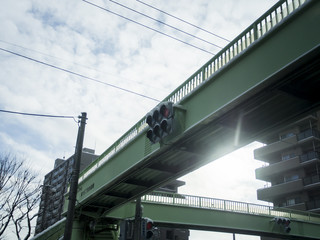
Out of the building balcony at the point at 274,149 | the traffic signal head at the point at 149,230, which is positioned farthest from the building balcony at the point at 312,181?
the traffic signal head at the point at 149,230

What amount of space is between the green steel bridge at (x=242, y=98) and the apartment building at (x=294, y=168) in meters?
36.6

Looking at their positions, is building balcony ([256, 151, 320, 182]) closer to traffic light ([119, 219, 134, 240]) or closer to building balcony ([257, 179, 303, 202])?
building balcony ([257, 179, 303, 202])

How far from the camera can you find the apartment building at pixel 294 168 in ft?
155

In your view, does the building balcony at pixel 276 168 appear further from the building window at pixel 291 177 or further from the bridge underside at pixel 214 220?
the bridge underside at pixel 214 220

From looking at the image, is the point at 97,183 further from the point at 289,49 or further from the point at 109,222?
the point at 289,49

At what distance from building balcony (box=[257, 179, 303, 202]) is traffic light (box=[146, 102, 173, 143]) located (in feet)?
135

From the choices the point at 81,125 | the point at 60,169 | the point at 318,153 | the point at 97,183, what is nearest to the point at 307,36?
the point at 81,125

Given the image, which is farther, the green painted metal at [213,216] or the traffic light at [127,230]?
the green painted metal at [213,216]

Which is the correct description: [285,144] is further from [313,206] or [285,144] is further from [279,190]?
[313,206]

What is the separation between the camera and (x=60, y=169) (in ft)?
360

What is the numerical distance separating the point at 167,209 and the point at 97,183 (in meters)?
6.03

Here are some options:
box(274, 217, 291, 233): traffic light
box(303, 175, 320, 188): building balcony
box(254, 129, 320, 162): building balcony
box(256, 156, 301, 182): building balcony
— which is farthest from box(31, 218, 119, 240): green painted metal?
box(256, 156, 301, 182): building balcony

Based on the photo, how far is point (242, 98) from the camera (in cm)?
934

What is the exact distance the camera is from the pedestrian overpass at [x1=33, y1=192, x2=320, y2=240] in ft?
75.1
